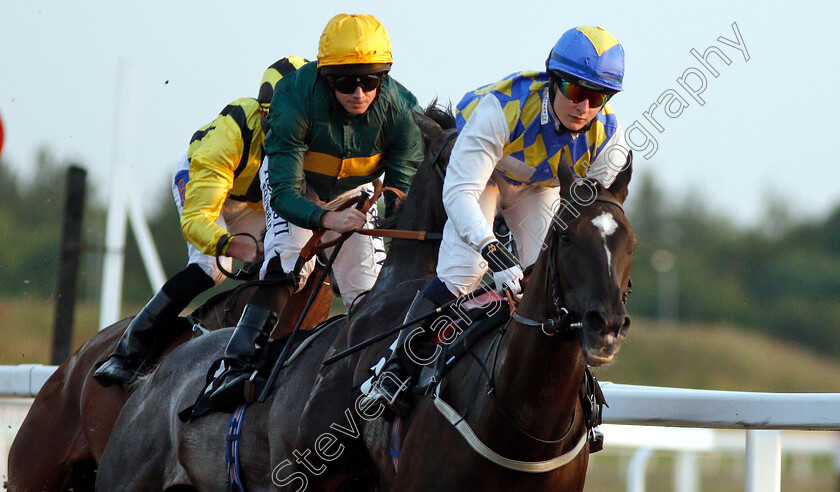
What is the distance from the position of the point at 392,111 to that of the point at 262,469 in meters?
1.73

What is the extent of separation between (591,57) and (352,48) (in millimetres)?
1289

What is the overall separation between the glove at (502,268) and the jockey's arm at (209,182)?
2.03 metres

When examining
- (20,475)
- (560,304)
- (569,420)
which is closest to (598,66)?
(560,304)

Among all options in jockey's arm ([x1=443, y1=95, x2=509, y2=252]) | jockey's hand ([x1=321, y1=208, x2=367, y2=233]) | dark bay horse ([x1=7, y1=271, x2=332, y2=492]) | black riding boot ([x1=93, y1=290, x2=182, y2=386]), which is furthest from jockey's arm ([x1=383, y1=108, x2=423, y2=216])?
black riding boot ([x1=93, y1=290, x2=182, y2=386])

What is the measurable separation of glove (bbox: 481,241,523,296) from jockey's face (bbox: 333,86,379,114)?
131 centimetres

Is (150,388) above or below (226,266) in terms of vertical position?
below

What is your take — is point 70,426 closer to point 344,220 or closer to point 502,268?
point 344,220

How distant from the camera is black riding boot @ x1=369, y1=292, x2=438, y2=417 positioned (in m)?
3.98

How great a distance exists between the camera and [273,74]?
19.5 feet

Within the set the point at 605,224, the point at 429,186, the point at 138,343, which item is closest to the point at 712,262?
the point at 138,343

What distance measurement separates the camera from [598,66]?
12.5 feet

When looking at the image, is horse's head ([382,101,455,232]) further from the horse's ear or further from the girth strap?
the horse's ear

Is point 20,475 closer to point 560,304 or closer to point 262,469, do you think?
point 262,469

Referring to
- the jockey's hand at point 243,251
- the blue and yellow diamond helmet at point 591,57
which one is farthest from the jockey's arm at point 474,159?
the jockey's hand at point 243,251
